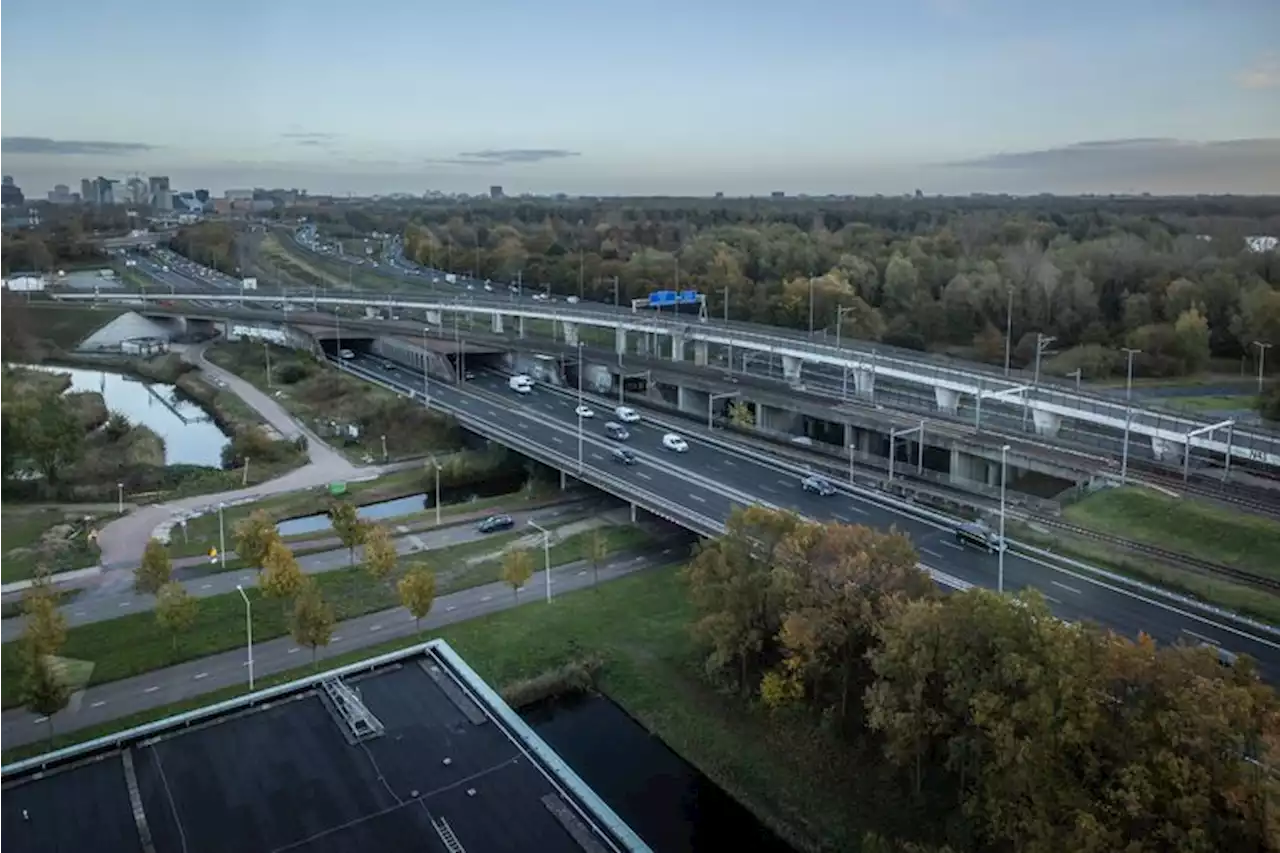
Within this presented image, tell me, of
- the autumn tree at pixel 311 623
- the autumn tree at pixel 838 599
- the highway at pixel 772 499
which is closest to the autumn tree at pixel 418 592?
the autumn tree at pixel 311 623

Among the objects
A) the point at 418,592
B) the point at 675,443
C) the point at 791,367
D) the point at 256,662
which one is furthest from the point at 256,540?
the point at 791,367

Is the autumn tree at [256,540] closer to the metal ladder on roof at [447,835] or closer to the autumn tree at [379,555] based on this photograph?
the autumn tree at [379,555]

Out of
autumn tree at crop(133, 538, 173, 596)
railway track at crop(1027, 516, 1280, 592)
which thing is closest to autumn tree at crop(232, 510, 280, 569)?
autumn tree at crop(133, 538, 173, 596)

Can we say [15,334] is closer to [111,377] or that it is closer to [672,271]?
[111,377]

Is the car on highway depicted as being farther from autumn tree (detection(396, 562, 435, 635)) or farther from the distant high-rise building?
the distant high-rise building

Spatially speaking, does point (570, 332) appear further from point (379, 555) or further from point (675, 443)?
point (379, 555)
